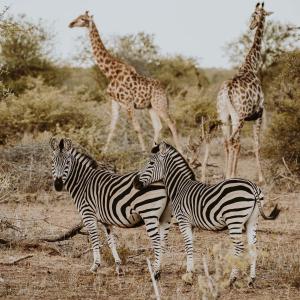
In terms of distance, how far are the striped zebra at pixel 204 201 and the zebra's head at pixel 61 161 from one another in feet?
3.34

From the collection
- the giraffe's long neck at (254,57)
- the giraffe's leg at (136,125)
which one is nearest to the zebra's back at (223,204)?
the giraffe's leg at (136,125)

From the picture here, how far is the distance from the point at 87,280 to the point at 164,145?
1.62 m

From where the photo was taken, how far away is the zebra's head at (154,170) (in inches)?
289

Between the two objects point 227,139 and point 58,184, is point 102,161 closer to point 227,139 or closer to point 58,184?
point 227,139

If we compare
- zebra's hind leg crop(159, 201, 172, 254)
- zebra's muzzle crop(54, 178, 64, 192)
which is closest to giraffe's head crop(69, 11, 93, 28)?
zebra's muzzle crop(54, 178, 64, 192)

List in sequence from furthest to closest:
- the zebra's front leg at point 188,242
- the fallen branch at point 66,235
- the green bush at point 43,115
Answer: the green bush at point 43,115 → the fallen branch at point 66,235 → the zebra's front leg at point 188,242

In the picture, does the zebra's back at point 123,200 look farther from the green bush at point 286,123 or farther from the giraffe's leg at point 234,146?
the green bush at point 286,123

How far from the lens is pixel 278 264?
7746 mm

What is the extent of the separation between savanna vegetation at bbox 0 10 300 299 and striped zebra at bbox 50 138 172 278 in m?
0.40

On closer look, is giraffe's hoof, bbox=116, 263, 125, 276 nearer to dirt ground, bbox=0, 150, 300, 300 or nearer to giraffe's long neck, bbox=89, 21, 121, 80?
dirt ground, bbox=0, 150, 300, 300

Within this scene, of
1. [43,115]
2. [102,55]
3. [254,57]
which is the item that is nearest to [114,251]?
[254,57]

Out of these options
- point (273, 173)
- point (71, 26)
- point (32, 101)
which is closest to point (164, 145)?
point (273, 173)

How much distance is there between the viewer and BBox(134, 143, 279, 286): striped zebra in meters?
6.76

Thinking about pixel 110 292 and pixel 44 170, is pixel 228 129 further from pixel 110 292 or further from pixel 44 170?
pixel 110 292
